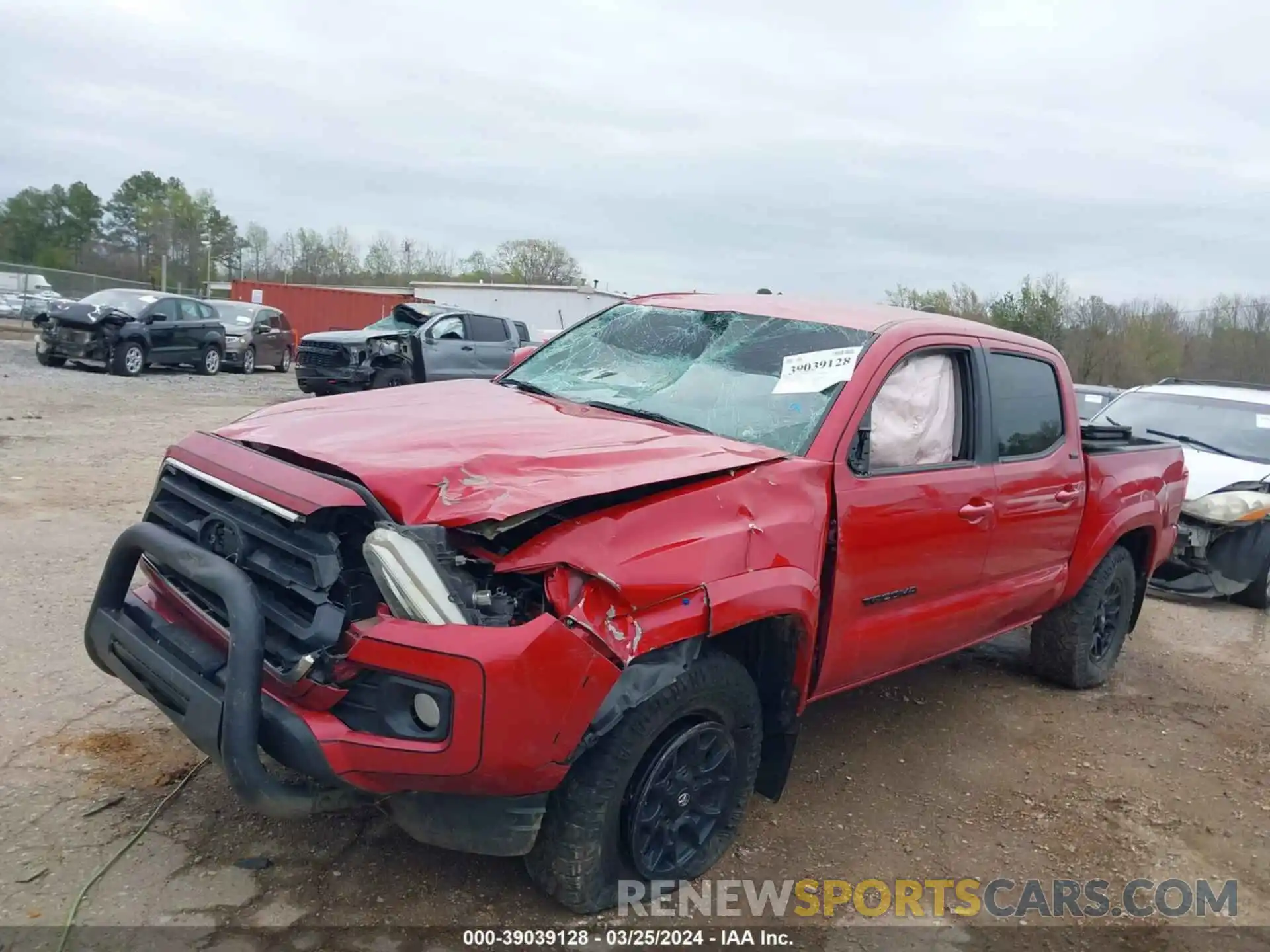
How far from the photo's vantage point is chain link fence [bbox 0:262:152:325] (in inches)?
1168

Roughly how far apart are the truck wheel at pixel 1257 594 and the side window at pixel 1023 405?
404cm

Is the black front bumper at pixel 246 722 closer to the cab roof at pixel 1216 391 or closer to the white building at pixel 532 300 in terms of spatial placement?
the cab roof at pixel 1216 391

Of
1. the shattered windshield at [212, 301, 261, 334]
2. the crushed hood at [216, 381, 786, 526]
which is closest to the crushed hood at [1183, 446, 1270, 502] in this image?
the crushed hood at [216, 381, 786, 526]

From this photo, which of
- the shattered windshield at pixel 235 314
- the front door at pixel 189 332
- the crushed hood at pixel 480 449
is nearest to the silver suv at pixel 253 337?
the shattered windshield at pixel 235 314

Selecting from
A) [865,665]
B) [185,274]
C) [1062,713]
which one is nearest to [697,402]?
[865,665]

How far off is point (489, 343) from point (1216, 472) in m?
11.4

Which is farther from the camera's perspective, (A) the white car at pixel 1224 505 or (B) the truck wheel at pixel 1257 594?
(B) the truck wheel at pixel 1257 594

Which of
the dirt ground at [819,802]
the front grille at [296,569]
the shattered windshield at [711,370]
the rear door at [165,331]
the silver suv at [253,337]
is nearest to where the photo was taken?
the front grille at [296,569]

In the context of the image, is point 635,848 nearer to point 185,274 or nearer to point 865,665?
point 865,665

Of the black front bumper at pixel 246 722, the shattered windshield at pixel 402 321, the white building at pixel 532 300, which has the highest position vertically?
the white building at pixel 532 300

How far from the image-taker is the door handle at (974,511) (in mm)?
3947

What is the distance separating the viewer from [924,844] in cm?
366

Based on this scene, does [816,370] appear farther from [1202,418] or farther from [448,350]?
[448,350]

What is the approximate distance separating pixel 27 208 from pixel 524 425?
65092 millimetres
